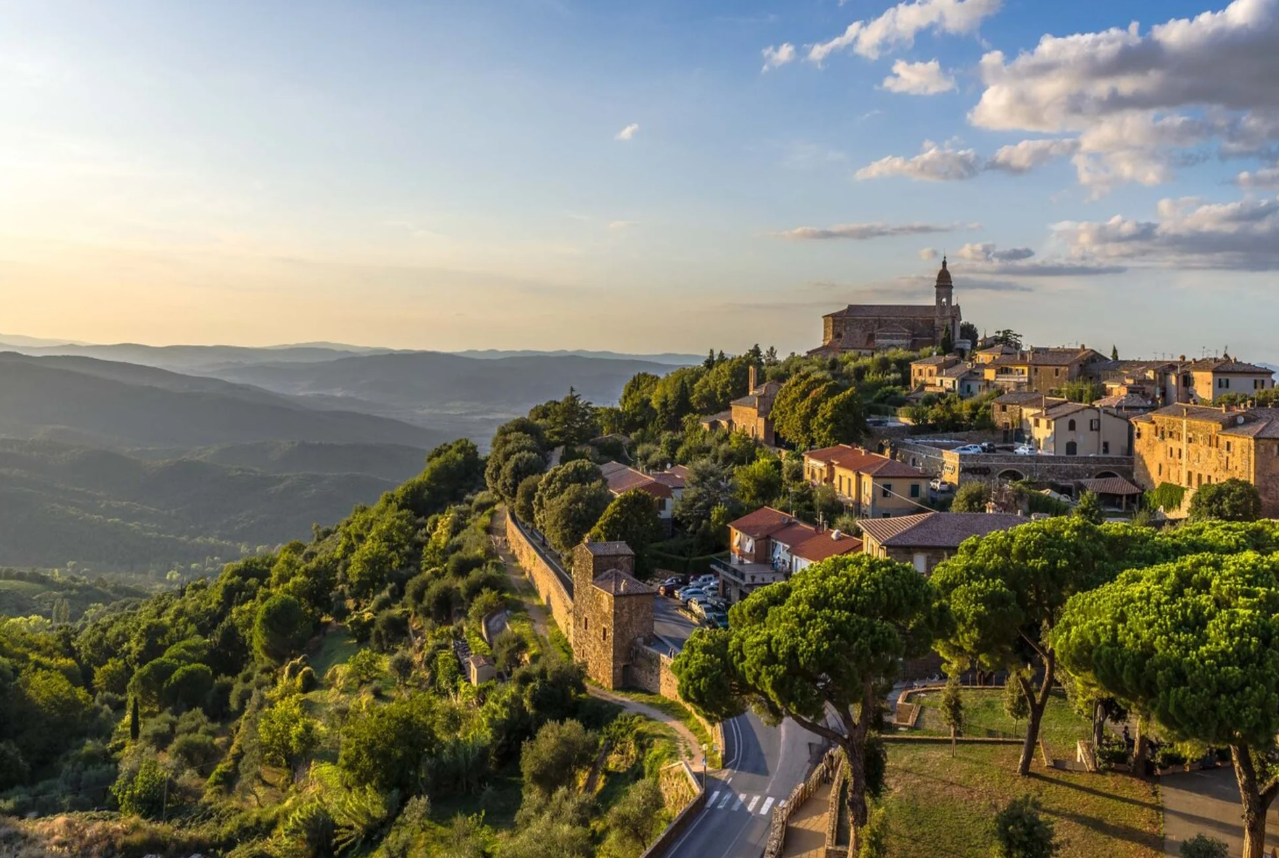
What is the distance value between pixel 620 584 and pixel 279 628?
31.2 m

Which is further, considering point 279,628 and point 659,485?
point 279,628

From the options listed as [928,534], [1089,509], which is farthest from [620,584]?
[1089,509]

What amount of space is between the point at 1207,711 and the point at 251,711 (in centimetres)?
4765

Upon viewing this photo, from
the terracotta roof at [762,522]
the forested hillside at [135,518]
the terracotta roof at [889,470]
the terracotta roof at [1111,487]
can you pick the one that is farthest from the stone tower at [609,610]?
the forested hillside at [135,518]

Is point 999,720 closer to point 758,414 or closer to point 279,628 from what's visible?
point 758,414

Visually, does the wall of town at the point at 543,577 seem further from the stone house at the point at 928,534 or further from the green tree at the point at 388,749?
the stone house at the point at 928,534

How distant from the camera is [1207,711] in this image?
14664 mm

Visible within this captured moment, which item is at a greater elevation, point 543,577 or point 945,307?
point 945,307

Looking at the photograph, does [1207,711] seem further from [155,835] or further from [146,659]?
[146,659]

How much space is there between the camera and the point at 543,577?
48.2 m

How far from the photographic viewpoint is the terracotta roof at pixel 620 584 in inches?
1372

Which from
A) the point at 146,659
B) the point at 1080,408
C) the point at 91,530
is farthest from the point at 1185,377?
the point at 91,530

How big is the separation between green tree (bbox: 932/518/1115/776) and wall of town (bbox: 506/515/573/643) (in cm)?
2199

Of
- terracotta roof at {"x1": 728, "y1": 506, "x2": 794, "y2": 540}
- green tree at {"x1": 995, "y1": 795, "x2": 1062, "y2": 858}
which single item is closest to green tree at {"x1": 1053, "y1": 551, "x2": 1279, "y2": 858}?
green tree at {"x1": 995, "y1": 795, "x2": 1062, "y2": 858}
